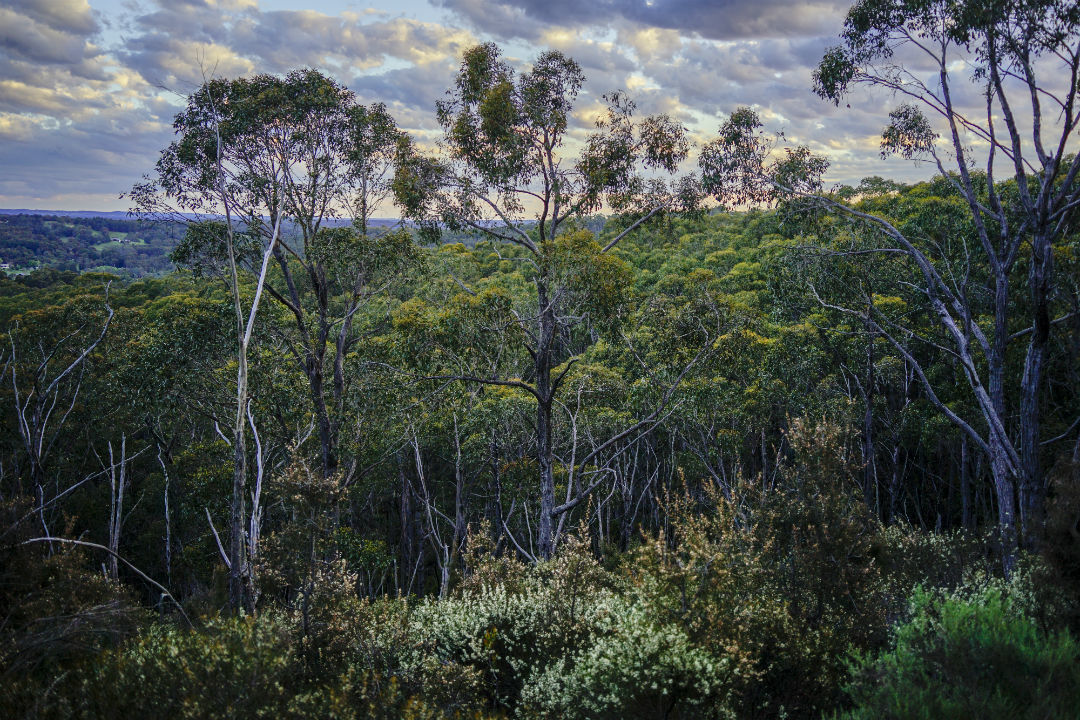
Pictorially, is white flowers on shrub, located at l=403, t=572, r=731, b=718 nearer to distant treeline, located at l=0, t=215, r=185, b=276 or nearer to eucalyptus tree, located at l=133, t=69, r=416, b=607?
eucalyptus tree, located at l=133, t=69, r=416, b=607

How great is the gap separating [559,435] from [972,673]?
1577cm

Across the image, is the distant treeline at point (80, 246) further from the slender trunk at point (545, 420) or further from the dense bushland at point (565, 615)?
the slender trunk at point (545, 420)

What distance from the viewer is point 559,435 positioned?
68.5 feet

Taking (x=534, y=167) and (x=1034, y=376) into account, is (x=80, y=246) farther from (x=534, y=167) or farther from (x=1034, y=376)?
(x=1034, y=376)

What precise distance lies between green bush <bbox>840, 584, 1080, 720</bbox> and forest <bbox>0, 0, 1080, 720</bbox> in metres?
0.05

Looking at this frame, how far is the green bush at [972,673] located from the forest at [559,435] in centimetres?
5

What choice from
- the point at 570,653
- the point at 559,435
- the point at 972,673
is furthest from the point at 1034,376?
the point at 559,435

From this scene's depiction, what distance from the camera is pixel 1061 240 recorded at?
18969 mm

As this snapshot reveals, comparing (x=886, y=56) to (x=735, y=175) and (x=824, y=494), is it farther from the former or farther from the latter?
(x=824, y=494)

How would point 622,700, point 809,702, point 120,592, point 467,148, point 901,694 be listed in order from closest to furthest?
point 901,694 < point 622,700 < point 809,702 < point 120,592 < point 467,148

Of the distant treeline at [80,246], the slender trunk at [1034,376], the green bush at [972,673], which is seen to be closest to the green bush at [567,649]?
the green bush at [972,673]

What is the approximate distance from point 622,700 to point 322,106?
12.7 metres

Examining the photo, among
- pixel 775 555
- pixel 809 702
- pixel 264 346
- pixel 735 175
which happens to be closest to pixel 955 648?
pixel 809 702

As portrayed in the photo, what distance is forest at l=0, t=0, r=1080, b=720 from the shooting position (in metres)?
6.49
